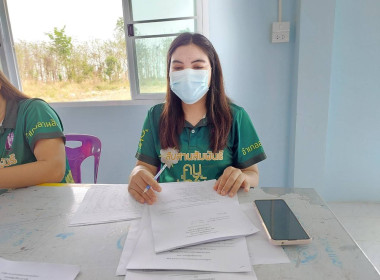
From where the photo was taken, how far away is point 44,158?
96 cm

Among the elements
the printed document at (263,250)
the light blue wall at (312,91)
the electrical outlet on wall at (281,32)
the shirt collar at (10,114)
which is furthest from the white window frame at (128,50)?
the printed document at (263,250)

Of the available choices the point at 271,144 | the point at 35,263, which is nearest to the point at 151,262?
the point at 35,263

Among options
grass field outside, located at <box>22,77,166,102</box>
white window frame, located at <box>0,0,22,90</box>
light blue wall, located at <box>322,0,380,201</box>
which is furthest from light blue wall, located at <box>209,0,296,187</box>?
white window frame, located at <box>0,0,22,90</box>

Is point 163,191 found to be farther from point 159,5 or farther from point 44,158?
point 159,5

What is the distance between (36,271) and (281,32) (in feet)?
5.72

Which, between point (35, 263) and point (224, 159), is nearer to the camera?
point (35, 263)

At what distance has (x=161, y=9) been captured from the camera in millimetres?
1894

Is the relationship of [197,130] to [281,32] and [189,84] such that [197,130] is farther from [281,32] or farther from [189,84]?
[281,32]

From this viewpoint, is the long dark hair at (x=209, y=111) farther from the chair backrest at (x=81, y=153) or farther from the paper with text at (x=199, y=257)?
the paper with text at (x=199, y=257)

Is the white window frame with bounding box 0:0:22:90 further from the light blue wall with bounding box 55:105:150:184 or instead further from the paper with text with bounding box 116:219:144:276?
the paper with text with bounding box 116:219:144:276

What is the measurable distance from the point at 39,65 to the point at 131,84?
0.80 m

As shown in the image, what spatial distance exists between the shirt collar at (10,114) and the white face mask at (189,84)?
0.63m

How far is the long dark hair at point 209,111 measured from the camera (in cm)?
106

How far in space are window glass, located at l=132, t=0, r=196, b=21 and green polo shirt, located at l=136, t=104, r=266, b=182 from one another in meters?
1.10
